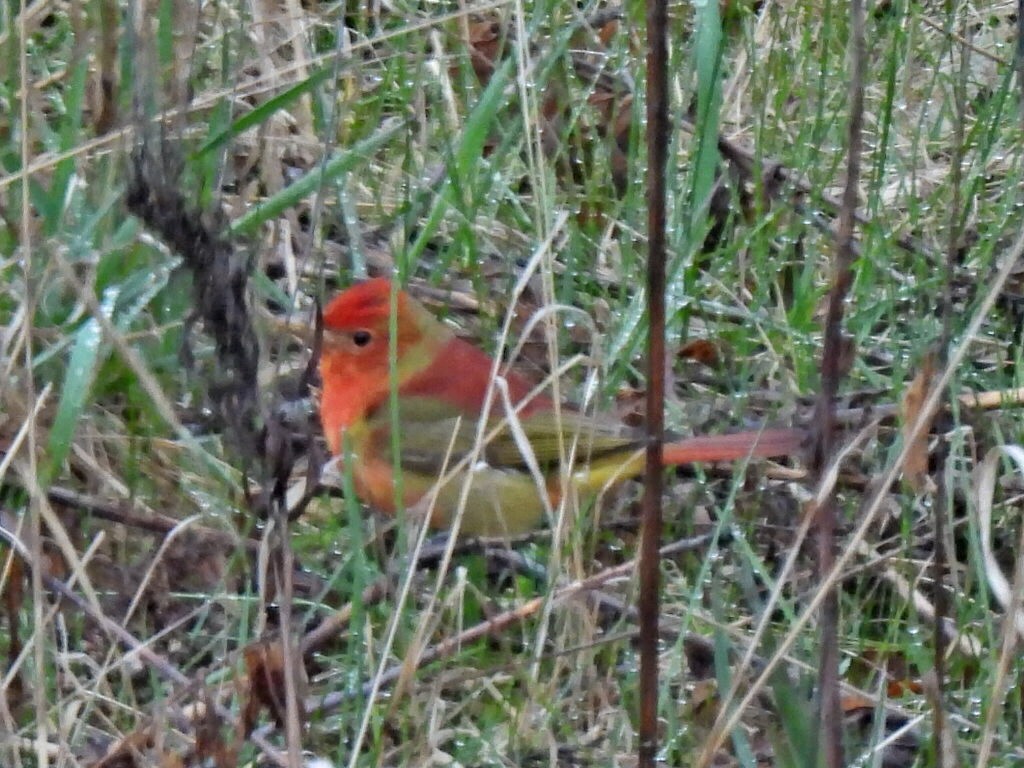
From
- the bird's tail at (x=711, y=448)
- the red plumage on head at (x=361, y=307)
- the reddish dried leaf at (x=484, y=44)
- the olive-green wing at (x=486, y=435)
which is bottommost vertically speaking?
the olive-green wing at (x=486, y=435)

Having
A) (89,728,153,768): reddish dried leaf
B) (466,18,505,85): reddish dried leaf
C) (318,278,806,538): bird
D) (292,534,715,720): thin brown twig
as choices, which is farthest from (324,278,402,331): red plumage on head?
(466,18,505,85): reddish dried leaf

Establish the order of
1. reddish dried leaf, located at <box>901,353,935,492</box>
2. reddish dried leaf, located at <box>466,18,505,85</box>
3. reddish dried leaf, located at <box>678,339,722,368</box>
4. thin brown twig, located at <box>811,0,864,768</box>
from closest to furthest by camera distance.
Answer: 1. thin brown twig, located at <box>811,0,864,768</box>
2. reddish dried leaf, located at <box>901,353,935,492</box>
3. reddish dried leaf, located at <box>678,339,722,368</box>
4. reddish dried leaf, located at <box>466,18,505,85</box>

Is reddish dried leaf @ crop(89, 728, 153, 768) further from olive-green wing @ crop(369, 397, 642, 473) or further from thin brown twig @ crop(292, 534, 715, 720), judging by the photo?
olive-green wing @ crop(369, 397, 642, 473)

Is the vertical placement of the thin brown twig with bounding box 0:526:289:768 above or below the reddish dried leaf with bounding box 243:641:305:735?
below

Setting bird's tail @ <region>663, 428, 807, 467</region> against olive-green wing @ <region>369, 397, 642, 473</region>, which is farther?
olive-green wing @ <region>369, 397, 642, 473</region>

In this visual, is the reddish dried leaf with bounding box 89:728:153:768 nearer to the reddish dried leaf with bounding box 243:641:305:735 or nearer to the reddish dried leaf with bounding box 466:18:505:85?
the reddish dried leaf with bounding box 243:641:305:735

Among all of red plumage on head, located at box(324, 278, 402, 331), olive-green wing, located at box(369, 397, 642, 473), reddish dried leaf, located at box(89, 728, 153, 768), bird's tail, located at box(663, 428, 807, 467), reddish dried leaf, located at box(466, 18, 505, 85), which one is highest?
reddish dried leaf, located at box(466, 18, 505, 85)

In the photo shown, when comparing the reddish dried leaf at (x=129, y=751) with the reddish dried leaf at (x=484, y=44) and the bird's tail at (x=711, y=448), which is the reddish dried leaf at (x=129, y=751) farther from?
the reddish dried leaf at (x=484, y=44)

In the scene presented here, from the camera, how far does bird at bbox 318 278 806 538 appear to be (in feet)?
8.98

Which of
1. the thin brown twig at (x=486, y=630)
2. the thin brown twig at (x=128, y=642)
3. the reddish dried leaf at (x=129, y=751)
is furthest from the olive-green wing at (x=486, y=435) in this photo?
the reddish dried leaf at (x=129, y=751)

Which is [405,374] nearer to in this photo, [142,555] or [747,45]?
[142,555]

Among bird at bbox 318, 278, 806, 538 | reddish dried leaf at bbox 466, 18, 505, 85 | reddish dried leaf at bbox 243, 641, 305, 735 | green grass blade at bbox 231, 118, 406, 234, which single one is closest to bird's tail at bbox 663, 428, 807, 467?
bird at bbox 318, 278, 806, 538

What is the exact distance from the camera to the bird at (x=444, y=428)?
2.74 meters

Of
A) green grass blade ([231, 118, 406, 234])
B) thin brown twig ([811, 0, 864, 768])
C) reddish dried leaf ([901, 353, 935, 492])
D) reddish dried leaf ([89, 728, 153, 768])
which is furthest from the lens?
green grass blade ([231, 118, 406, 234])
